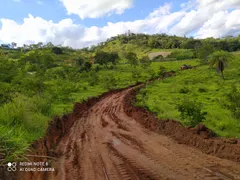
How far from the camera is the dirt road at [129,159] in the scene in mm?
7583

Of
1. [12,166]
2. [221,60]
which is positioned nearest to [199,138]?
[12,166]

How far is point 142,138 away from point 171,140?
4.72 feet

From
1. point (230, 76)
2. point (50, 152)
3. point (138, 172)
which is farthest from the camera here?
point (230, 76)

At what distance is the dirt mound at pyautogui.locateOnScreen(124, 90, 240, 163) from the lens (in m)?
8.91

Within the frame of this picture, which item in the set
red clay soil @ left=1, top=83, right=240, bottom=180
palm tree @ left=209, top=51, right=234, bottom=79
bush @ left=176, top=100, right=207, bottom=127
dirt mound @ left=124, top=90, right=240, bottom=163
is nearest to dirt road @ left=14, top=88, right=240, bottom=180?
red clay soil @ left=1, top=83, right=240, bottom=180

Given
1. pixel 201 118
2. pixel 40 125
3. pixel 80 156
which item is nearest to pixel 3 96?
pixel 40 125

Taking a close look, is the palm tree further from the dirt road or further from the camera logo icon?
the camera logo icon

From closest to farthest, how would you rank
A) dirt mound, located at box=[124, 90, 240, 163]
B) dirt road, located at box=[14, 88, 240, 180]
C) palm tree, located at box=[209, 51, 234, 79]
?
dirt road, located at box=[14, 88, 240, 180], dirt mound, located at box=[124, 90, 240, 163], palm tree, located at box=[209, 51, 234, 79]

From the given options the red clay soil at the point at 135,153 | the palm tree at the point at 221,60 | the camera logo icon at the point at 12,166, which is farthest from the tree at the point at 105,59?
the camera logo icon at the point at 12,166

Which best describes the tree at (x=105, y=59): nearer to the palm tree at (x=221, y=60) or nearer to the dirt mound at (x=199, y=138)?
the palm tree at (x=221, y=60)

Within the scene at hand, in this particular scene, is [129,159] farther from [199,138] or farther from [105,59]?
[105,59]

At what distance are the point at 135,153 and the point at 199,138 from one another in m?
2.83

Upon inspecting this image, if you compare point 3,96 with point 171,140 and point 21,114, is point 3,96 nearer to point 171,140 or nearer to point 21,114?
point 21,114

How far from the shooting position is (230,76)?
149 feet
